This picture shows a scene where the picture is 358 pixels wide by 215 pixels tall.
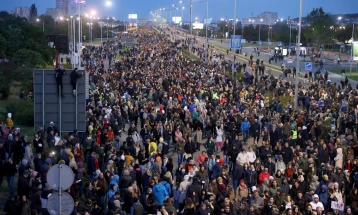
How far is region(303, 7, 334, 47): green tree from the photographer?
9700cm

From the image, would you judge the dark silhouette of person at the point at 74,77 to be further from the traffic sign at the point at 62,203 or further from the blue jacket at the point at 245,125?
the traffic sign at the point at 62,203

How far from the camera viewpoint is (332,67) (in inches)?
2840

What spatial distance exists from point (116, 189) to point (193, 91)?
2021cm

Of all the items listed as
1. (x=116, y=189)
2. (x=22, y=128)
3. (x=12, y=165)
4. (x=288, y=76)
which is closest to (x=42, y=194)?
(x=116, y=189)

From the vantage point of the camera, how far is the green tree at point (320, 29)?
9700cm

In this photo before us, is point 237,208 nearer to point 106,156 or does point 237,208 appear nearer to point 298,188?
point 298,188

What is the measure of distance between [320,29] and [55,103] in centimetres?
8480

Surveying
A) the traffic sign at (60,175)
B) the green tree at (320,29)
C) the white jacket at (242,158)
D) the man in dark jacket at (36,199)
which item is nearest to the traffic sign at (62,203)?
the traffic sign at (60,175)

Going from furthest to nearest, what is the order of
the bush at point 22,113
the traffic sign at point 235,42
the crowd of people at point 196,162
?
the traffic sign at point 235,42 → the bush at point 22,113 → the crowd of people at point 196,162

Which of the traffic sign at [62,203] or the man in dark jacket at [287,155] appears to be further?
the man in dark jacket at [287,155]

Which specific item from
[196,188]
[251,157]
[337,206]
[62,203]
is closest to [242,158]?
[251,157]

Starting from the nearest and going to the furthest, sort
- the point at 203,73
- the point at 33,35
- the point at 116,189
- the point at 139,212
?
the point at 139,212 → the point at 116,189 → the point at 203,73 → the point at 33,35

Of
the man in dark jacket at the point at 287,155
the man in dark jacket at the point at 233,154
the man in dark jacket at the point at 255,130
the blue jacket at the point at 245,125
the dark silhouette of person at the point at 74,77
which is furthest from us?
the blue jacket at the point at 245,125

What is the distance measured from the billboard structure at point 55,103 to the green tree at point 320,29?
8358 centimetres
